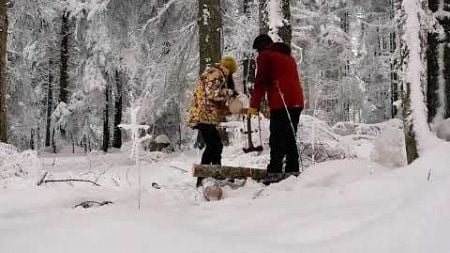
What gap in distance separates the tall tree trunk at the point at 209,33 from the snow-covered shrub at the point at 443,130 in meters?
6.59

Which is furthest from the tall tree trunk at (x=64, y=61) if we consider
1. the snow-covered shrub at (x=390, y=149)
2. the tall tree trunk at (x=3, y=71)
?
the snow-covered shrub at (x=390, y=149)

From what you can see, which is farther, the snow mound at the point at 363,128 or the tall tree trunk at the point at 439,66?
the snow mound at the point at 363,128

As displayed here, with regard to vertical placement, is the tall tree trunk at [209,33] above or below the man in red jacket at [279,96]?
above

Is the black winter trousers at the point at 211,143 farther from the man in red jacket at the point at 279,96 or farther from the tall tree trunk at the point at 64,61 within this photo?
the tall tree trunk at the point at 64,61

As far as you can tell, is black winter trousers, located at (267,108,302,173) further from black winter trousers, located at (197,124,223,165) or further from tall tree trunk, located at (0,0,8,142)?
tall tree trunk, located at (0,0,8,142)

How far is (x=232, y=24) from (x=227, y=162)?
5.46 meters

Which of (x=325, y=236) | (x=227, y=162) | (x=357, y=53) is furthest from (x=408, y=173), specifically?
(x=357, y=53)

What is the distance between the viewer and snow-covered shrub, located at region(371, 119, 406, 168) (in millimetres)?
5893

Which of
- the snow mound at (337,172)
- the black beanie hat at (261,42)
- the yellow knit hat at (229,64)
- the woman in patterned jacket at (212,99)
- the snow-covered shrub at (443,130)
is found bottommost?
the snow mound at (337,172)

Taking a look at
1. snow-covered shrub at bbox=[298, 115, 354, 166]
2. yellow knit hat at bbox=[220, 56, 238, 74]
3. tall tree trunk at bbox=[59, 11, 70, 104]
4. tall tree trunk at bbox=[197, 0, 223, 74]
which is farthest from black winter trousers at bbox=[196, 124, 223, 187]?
tall tree trunk at bbox=[59, 11, 70, 104]

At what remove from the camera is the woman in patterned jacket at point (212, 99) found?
7.02 meters

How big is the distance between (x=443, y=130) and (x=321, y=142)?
339 centimetres

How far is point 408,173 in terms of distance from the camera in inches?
172

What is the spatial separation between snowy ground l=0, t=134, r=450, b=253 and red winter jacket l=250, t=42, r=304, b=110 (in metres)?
1.13
